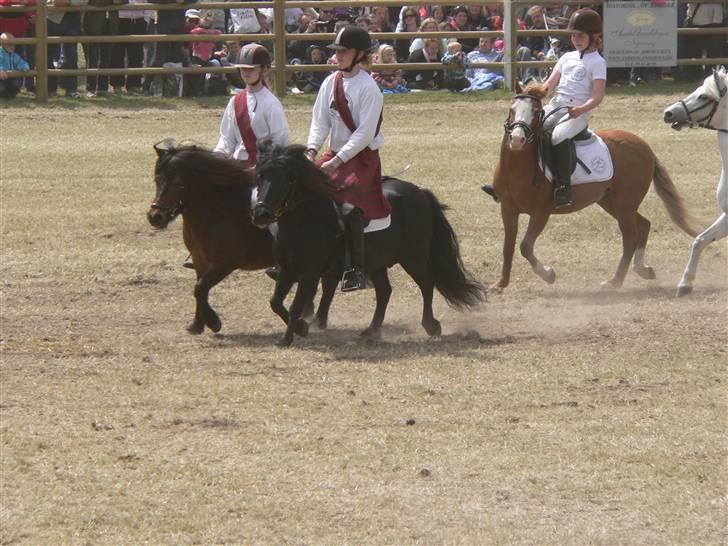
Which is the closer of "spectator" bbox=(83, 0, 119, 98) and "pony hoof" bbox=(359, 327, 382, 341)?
"pony hoof" bbox=(359, 327, 382, 341)

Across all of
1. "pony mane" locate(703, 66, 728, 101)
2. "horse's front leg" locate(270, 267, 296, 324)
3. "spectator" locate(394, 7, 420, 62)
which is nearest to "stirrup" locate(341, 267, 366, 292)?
"horse's front leg" locate(270, 267, 296, 324)

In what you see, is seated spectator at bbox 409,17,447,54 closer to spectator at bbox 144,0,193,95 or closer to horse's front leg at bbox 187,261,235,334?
spectator at bbox 144,0,193,95

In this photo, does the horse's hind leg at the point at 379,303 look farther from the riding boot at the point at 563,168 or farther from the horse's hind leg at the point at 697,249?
the horse's hind leg at the point at 697,249

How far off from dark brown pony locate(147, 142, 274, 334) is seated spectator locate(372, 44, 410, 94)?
43.2 ft

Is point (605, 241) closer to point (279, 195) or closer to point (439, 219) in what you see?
point (439, 219)

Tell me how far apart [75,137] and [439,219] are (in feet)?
35.5

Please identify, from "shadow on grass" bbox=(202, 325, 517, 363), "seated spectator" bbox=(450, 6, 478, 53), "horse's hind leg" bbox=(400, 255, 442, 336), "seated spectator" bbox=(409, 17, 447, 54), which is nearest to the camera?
"shadow on grass" bbox=(202, 325, 517, 363)

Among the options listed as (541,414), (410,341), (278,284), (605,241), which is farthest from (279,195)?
(605,241)

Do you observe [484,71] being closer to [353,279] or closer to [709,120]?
[709,120]

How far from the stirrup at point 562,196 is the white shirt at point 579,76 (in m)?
0.69

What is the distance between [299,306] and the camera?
10148 mm

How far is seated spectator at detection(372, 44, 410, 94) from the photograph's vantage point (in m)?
23.5

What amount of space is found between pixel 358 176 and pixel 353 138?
28 cm

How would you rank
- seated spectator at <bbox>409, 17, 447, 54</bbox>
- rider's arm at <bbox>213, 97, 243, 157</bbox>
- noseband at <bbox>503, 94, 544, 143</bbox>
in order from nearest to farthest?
rider's arm at <bbox>213, 97, 243, 157</bbox>
noseband at <bbox>503, 94, 544, 143</bbox>
seated spectator at <bbox>409, 17, 447, 54</bbox>
